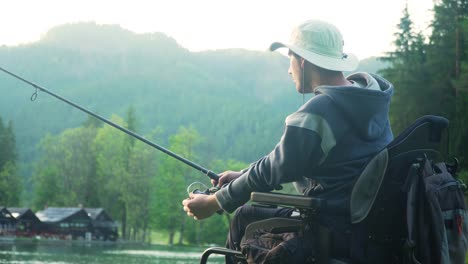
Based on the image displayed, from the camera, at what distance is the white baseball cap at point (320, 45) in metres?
3.36

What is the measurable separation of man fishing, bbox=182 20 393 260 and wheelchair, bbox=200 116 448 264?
0.22 ft

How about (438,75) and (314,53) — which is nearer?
(314,53)

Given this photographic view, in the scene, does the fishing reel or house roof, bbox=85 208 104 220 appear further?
house roof, bbox=85 208 104 220

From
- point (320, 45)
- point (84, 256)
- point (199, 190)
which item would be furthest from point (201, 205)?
point (84, 256)

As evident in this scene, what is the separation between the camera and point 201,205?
348 cm

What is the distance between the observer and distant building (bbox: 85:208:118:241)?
7000 cm

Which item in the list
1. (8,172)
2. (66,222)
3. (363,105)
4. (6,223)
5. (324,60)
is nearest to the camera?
(363,105)

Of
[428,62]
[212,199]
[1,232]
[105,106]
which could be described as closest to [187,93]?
[105,106]

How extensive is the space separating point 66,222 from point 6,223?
19.1ft

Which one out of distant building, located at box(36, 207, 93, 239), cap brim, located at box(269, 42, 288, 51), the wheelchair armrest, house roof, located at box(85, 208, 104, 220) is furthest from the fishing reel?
house roof, located at box(85, 208, 104, 220)

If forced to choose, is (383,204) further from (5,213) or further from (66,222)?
(66,222)

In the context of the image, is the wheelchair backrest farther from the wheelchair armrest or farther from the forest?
the forest

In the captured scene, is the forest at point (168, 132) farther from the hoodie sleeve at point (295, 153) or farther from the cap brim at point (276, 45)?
the hoodie sleeve at point (295, 153)

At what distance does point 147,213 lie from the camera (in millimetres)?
73000
